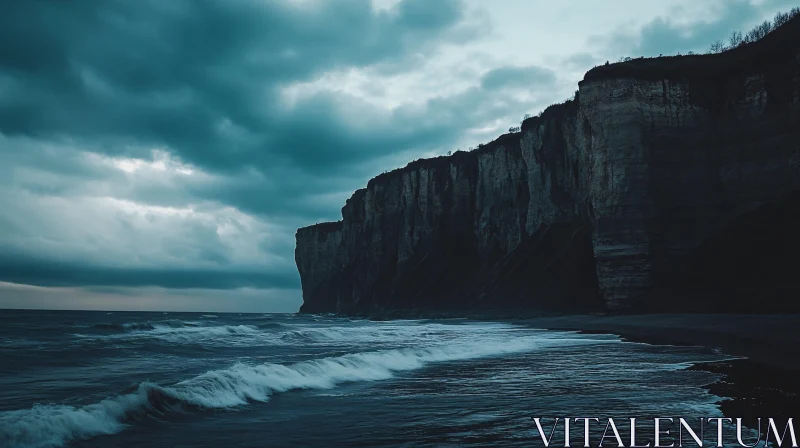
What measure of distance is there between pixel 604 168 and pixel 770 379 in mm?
37735

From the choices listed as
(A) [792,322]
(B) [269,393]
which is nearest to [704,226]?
(A) [792,322]

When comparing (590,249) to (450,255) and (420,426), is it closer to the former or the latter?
(450,255)

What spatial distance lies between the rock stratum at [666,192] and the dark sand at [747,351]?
17.2ft

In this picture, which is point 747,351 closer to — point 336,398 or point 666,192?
point 336,398

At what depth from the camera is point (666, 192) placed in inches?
1716

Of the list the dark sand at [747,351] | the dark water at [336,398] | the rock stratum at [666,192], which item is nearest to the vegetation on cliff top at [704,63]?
the rock stratum at [666,192]

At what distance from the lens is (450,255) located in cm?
8450

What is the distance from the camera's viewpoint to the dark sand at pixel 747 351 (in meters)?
7.66

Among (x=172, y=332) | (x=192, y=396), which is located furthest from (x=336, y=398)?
(x=172, y=332)

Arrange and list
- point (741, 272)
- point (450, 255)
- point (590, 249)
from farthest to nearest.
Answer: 1. point (450, 255)
2. point (590, 249)
3. point (741, 272)

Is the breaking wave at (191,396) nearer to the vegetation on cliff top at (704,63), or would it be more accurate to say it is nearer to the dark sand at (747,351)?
the dark sand at (747,351)

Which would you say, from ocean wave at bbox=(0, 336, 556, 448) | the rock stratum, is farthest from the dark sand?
ocean wave at bbox=(0, 336, 556, 448)

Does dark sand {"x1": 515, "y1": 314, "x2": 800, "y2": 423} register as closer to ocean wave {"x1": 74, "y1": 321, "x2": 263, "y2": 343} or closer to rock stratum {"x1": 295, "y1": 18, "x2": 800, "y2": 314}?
rock stratum {"x1": 295, "y1": 18, "x2": 800, "y2": 314}

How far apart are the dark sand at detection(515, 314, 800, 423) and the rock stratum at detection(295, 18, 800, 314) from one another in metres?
5.25
